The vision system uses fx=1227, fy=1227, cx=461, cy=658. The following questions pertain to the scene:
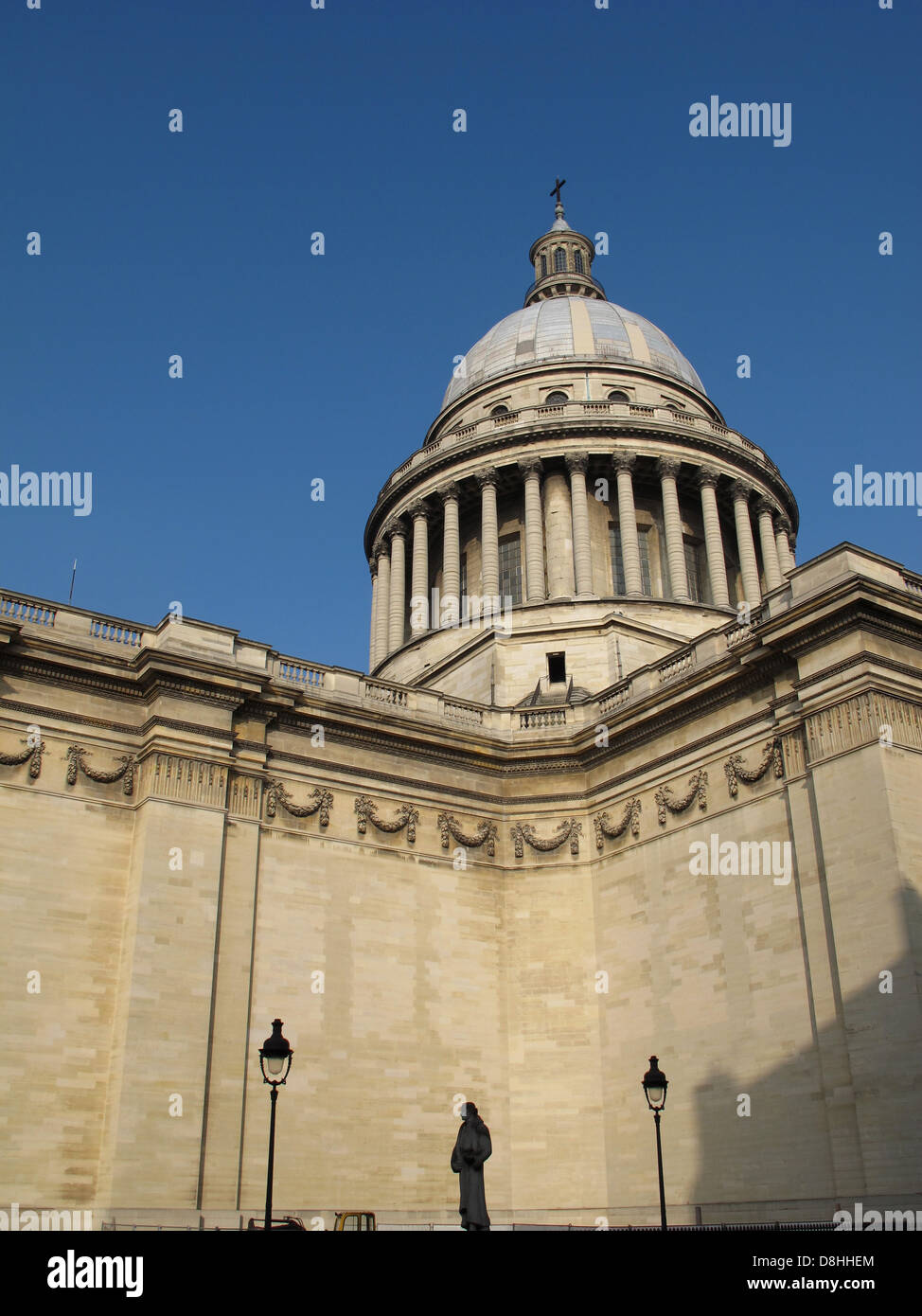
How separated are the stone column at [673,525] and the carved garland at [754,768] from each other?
49.0 ft

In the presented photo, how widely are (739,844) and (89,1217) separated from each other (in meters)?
15.6

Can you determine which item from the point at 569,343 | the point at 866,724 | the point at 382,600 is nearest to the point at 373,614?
the point at 382,600

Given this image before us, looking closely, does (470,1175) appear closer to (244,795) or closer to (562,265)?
(244,795)

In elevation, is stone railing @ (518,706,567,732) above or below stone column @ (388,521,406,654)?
below

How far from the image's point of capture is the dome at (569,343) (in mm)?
52344

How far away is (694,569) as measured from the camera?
46.6 meters

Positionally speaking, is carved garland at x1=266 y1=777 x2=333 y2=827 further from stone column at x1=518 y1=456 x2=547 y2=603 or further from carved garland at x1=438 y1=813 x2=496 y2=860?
stone column at x1=518 y1=456 x2=547 y2=603

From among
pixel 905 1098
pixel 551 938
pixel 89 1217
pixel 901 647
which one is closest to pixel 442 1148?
pixel 551 938

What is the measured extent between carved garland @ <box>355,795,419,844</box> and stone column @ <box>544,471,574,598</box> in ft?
43.6

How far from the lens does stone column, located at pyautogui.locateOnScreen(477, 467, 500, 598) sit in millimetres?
43906

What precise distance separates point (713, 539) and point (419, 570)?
11101 mm

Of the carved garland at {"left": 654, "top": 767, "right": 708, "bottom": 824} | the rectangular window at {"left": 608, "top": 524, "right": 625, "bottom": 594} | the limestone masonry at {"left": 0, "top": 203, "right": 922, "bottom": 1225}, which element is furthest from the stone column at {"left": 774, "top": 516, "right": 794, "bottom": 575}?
the carved garland at {"left": 654, "top": 767, "right": 708, "bottom": 824}

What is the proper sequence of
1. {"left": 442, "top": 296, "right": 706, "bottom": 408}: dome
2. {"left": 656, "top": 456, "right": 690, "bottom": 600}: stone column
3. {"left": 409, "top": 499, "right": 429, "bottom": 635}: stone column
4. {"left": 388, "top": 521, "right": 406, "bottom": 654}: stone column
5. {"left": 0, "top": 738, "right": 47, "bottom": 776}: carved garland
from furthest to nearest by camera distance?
1. {"left": 442, "top": 296, "right": 706, "bottom": 408}: dome
2. {"left": 388, "top": 521, "right": 406, "bottom": 654}: stone column
3. {"left": 409, "top": 499, "right": 429, "bottom": 635}: stone column
4. {"left": 656, "top": 456, "right": 690, "bottom": 600}: stone column
5. {"left": 0, "top": 738, "right": 47, "bottom": 776}: carved garland
